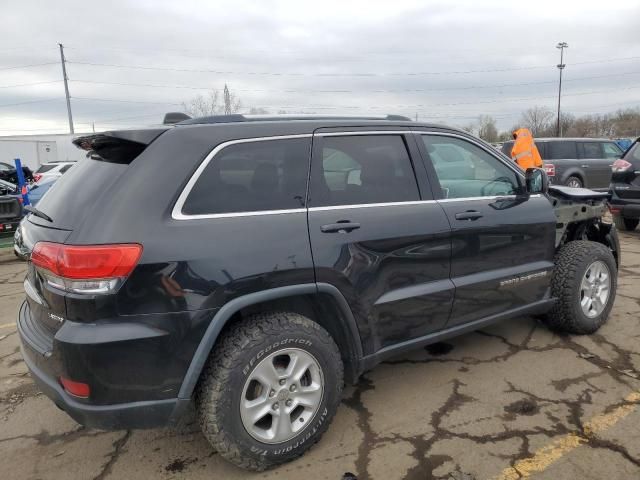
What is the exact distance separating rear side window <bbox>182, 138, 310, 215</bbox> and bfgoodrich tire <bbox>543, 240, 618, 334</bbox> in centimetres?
244

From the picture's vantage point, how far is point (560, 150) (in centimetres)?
1319

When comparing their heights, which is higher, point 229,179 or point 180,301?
point 229,179

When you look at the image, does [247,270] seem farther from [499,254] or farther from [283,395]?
[499,254]

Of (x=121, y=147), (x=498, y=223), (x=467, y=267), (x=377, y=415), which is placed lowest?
(x=377, y=415)

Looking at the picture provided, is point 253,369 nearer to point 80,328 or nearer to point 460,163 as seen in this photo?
point 80,328

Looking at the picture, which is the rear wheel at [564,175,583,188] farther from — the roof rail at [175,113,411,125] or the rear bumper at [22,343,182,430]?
Result: the rear bumper at [22,343,182,430]

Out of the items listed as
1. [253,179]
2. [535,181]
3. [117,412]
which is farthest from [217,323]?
[535,181]

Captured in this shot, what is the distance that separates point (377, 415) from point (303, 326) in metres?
0.93

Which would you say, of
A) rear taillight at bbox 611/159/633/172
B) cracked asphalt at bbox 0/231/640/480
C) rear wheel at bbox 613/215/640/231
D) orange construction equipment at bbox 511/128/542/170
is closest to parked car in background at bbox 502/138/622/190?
rear wheel at bbox 613/215/640/231

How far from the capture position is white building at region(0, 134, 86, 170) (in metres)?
34.5

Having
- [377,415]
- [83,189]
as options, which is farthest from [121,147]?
[377,415]

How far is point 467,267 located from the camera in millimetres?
3193

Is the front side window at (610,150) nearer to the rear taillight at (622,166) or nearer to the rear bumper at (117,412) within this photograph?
the rear taillight at (622,166)

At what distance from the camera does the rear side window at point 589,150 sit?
13492 millimetres
